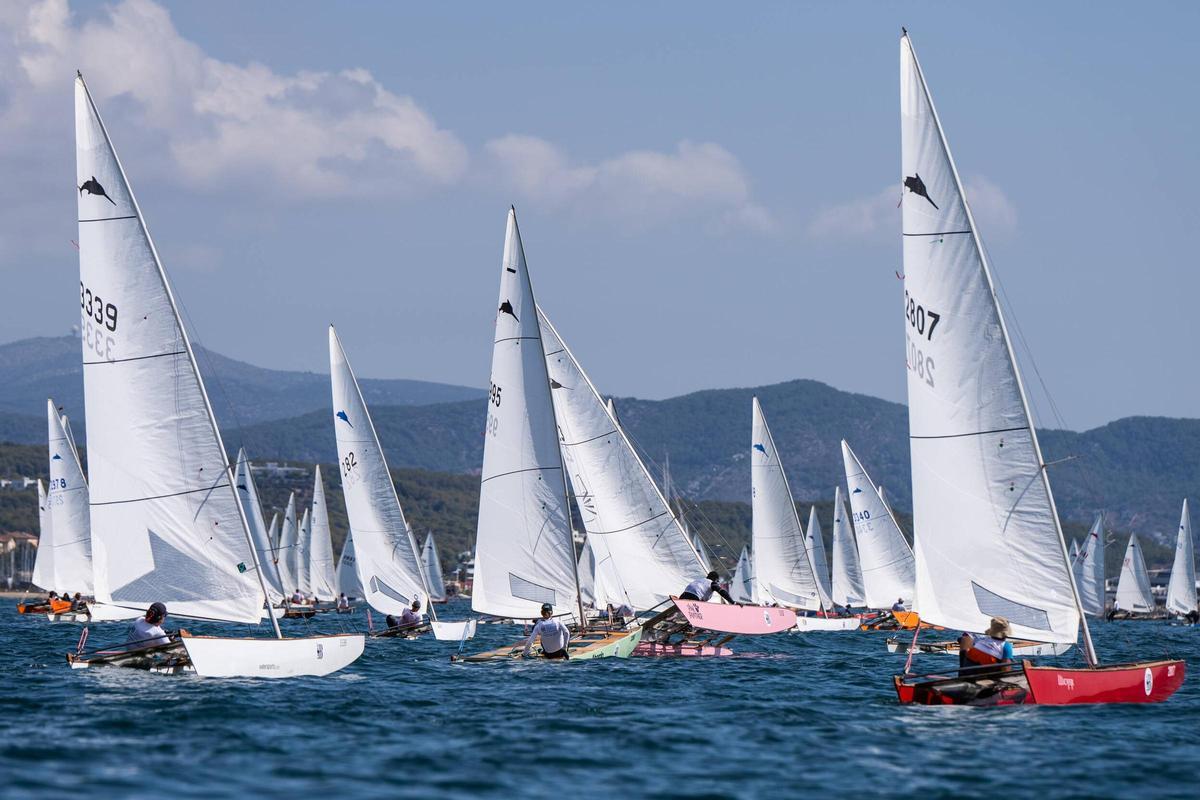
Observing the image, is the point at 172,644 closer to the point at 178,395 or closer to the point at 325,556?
the point at 178,395

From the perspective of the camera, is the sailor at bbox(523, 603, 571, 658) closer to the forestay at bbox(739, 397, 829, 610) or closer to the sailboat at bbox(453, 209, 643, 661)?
the sailboat at bbox(453, 209, 643, 661)

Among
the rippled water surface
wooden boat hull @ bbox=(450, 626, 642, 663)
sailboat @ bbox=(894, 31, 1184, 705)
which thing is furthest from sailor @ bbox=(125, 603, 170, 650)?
sailboat @ bbox=(894, 31, 1184, 705)

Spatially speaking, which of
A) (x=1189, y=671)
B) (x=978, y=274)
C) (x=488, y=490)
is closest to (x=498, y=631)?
(x=488, y=490)

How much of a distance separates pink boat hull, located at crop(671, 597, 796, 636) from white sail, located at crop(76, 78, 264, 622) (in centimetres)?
1122

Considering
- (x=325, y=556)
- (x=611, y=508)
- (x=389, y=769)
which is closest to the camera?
(x=389, y=769)

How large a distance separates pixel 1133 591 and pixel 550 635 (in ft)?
261

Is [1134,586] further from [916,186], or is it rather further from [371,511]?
[916,186]

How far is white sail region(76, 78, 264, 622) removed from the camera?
24.9 m

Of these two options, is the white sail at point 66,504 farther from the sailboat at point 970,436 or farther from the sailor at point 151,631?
the sailboat at point 970,436

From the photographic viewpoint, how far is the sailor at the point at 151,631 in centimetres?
2492

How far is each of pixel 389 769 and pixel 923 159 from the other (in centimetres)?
1248

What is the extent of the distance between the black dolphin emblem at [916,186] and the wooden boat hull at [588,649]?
12458mm

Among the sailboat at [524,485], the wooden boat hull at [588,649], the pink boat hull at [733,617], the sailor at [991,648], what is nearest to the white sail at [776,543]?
the pink boat hull at [733,617]

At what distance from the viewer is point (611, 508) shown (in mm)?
41375
